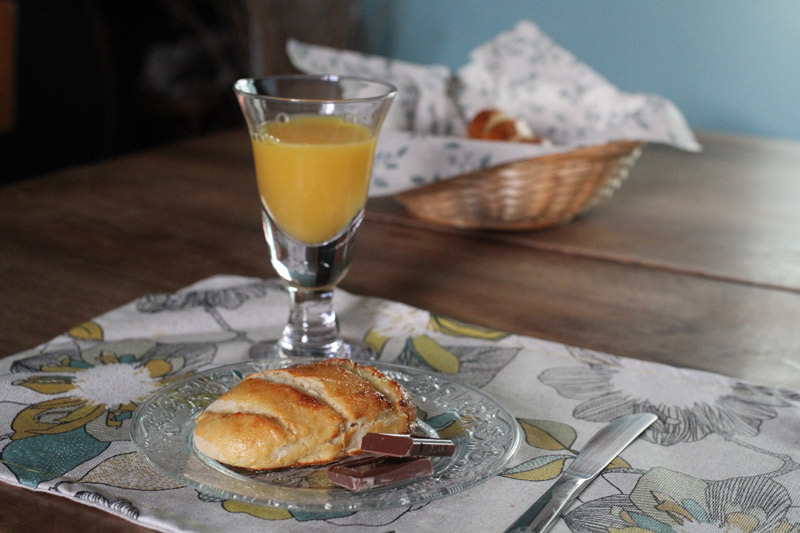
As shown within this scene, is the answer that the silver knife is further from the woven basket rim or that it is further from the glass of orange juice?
the woven basket rim

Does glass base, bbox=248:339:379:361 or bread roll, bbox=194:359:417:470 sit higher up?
bread roll, bbox=194:359:417:470

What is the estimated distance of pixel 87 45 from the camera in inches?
107

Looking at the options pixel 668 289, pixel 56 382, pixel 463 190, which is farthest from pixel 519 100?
pixel 56 382

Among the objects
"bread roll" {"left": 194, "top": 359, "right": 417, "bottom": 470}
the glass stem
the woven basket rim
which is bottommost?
the glass stem

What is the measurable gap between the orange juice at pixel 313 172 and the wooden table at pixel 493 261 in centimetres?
18

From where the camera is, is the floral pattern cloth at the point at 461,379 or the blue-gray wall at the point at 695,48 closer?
the floral pattern cloth at the point at 461,379

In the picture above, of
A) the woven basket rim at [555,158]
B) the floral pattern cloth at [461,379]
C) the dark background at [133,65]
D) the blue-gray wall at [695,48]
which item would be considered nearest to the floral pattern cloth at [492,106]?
the woven basket rim at [555,158]

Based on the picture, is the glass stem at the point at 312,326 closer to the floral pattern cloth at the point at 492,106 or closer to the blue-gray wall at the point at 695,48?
the floral pattern cloth at the point at 492,106

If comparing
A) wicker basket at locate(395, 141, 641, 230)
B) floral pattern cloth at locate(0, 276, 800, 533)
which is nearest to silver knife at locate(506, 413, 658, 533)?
floral pattern cloth at locate(0, 276, 800, 533)

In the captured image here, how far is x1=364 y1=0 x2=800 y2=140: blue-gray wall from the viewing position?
2.47m

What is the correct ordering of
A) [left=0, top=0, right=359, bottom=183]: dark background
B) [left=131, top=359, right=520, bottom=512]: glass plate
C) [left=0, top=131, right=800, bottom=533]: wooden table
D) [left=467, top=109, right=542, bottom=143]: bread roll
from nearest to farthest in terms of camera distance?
1. [left=131, top=359, right=520, bottom=512]: glass plate
2. [left=0, top=131, right=800, bottom=533]: wooden table
3. [left=467, top=109, right=542, bottom=143]: bread roll
4. [left=0, top=0, right=359, bottom=183]: dark background

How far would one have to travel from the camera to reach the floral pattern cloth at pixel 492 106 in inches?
40.8

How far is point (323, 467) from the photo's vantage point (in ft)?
1.57

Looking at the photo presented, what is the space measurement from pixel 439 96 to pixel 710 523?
93 centimetres
